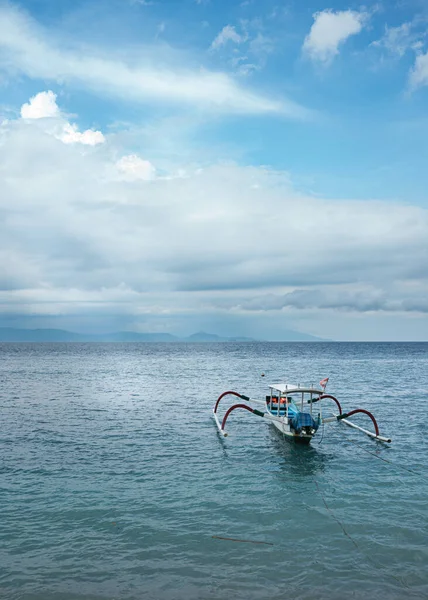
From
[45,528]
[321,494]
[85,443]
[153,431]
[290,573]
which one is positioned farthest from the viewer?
[153,431]

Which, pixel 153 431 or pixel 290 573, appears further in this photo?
pixel 153 431

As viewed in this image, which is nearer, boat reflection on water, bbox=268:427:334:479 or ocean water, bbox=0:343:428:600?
ocean water, bbox=0:343:428:600

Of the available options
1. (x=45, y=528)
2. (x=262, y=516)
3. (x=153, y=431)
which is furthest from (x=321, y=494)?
(x=153, y=431)

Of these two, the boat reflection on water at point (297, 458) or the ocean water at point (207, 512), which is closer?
the ocean water at point (207, 512)

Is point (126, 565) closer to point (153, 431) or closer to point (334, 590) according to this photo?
point (334, 590)

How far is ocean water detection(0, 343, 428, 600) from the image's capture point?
16016 millimetres

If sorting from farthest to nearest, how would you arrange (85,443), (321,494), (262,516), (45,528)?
(85,443) < (321,494) < (262,516) < (45,528)

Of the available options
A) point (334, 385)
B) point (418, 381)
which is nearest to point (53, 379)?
point (334, 385)

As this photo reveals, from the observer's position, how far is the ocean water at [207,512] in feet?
52.5

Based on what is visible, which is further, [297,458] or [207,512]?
[297,458]

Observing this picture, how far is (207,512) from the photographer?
21.7m

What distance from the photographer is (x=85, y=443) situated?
1396 inches

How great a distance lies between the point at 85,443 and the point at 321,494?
64.1 ft

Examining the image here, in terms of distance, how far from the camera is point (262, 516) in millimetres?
21375
